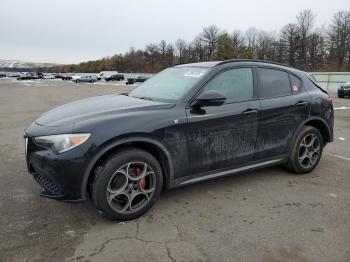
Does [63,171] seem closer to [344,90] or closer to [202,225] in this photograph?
[202,225]

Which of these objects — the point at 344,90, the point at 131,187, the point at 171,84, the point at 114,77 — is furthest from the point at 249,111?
the point at 114,77

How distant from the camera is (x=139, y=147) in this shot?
368 cm

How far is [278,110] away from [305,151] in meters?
0.91

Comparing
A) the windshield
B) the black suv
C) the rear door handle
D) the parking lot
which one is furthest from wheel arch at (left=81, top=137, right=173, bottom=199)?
the rear door handle

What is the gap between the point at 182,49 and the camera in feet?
320

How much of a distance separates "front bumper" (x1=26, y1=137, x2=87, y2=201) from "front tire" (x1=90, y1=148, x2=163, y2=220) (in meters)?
0.18

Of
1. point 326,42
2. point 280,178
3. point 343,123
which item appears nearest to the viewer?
point 280,178

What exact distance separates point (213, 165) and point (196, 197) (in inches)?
18.1

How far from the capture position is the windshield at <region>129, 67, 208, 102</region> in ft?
13.5

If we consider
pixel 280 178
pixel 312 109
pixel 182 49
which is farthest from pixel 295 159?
pixel 182 49

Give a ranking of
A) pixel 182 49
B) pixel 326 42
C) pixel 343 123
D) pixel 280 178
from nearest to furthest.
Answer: pixel 280 178, pixel 343 123, pixel 326 42, pixel 182 49

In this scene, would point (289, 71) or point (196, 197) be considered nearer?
point (196, 197)

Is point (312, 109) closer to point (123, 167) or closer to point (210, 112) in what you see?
point (210, 112)

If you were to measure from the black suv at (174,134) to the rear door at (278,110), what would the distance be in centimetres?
1
